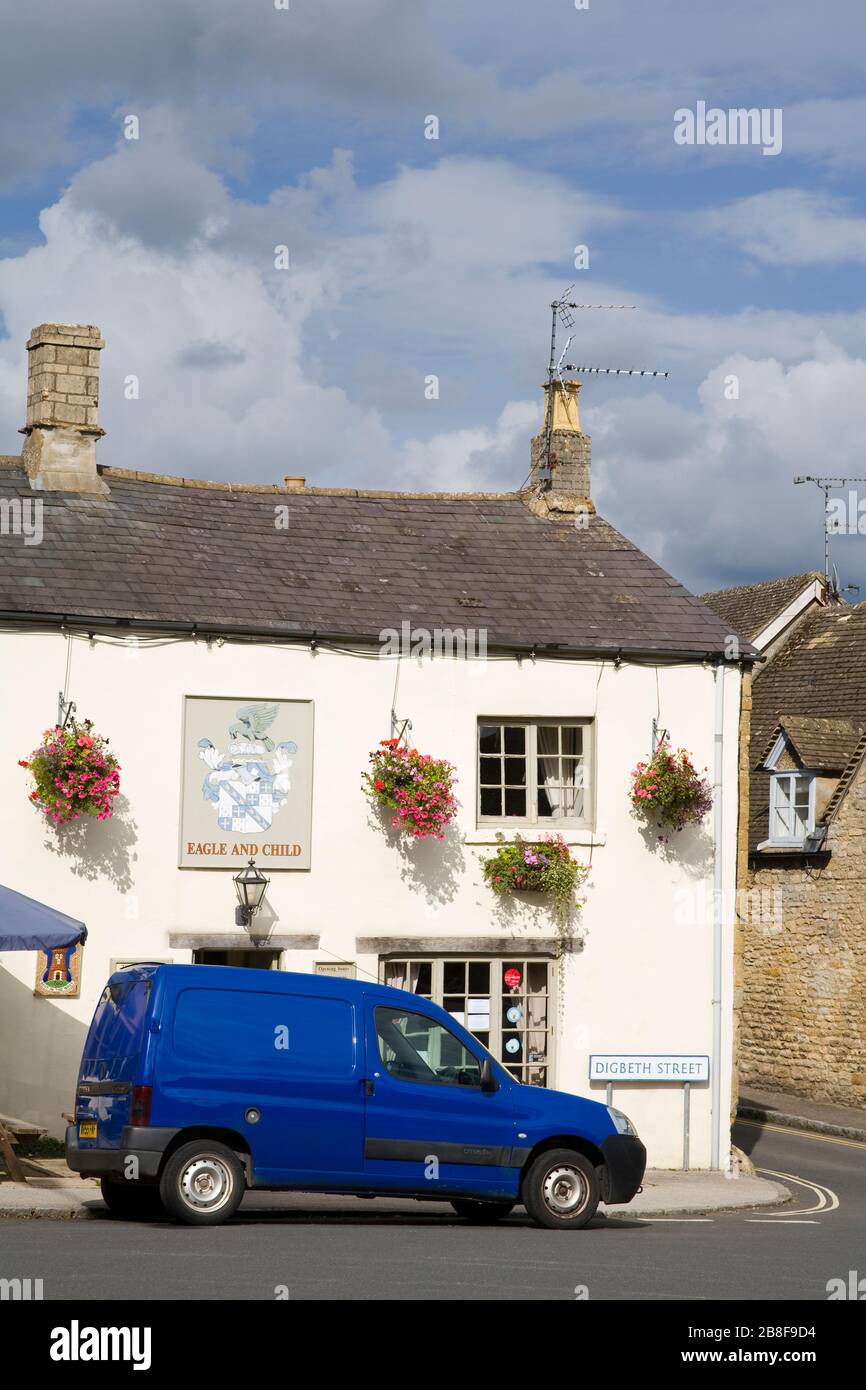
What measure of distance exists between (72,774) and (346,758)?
3.07 meters

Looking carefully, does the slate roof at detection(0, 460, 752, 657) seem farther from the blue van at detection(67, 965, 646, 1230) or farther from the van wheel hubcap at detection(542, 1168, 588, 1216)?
the van wheel hubcap at detection(542, 1168, 588, 1216)

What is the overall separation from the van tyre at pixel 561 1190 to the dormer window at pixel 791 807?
15.1 metres

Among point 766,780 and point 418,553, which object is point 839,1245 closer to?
point 418,553

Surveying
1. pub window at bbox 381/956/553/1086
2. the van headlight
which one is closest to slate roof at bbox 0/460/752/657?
pub window at bbox 381/956/553/1086

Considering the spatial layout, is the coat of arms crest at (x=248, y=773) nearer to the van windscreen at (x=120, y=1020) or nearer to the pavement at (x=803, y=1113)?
the van windscreen at (x=120, y=1020)

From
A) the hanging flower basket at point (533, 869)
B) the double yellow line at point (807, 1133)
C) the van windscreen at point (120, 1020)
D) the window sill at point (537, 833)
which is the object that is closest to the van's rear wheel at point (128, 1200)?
the van windscreen at point (120, 1020)

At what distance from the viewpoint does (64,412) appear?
20.2 meters

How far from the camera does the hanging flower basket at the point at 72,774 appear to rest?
1714 cm

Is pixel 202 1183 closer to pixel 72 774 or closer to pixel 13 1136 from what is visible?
pixel 13 1136

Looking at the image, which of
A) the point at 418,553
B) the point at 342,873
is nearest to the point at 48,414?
the point at 418,553

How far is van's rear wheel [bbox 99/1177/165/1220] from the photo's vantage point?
13859mm

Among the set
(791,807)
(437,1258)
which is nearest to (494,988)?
(437,1258)

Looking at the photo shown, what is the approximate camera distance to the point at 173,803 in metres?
18.2
